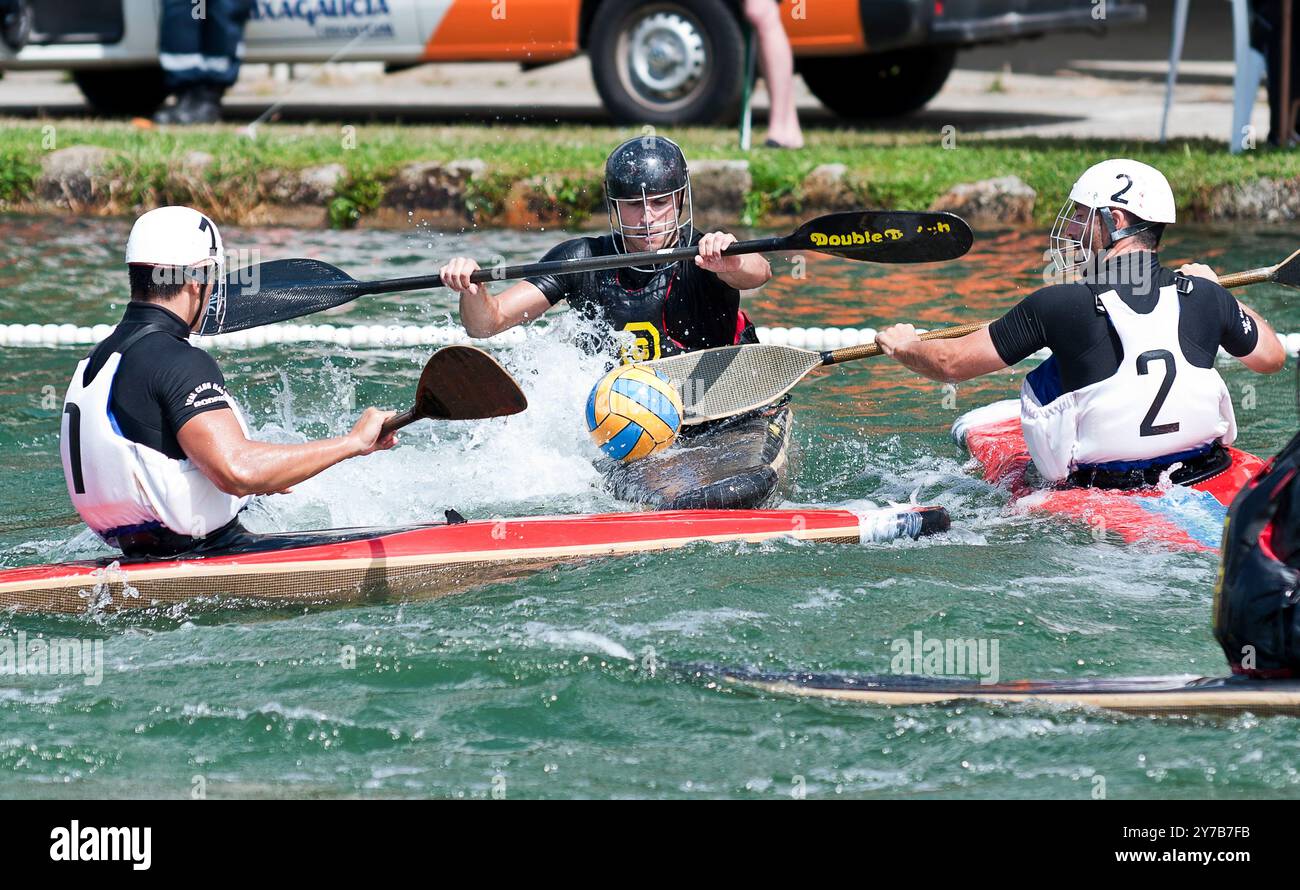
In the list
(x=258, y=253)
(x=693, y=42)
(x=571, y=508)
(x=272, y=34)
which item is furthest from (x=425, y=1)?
(x=571, y=508)

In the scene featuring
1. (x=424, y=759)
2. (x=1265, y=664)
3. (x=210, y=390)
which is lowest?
(x=424, y=759)

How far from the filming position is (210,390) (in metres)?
4.44

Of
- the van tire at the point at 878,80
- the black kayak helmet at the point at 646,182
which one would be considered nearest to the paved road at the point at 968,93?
the van tire at the point at 878,80

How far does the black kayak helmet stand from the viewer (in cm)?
583

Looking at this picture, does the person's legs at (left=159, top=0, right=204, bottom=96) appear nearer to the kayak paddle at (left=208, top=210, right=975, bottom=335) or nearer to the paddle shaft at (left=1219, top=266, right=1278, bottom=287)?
the kayak paddle at (left=208, top=210, right=975, bottom=335)

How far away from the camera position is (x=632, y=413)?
5.65 metres

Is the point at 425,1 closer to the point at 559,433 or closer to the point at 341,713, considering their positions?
the point at 559,433

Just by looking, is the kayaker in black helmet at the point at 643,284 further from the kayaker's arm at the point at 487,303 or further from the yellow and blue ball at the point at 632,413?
the yellow and blue ball at the point at 632,413

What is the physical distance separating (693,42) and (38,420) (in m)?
5.61

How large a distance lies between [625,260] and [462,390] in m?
1.24

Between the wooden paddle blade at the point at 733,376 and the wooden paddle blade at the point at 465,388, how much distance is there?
4.31 ft

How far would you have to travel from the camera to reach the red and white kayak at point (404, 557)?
4.64 meters

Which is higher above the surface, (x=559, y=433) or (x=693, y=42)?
(x=693, y=42)

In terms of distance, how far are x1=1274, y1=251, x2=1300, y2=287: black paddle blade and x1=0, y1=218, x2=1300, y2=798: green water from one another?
72 centimetres
